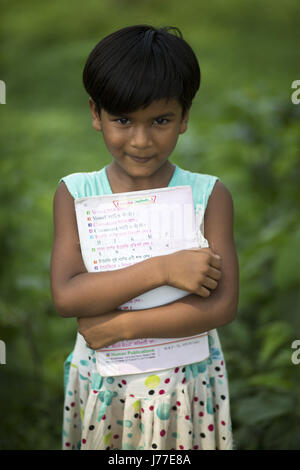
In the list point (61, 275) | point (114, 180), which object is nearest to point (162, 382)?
point (61, 275)

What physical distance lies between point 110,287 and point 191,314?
23cm

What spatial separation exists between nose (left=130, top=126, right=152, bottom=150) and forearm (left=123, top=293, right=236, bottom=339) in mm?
426

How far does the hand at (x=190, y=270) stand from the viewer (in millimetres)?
1356

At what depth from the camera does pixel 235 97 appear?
130 inches

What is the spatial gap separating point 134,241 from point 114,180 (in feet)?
0.72

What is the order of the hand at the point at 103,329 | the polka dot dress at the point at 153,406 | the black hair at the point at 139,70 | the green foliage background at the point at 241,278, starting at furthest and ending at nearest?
the green foliage background at the point at 241,278
the polka dot dress at the point at 153,406
the hand at the point at 103,329
the black hair at the point at 139,70

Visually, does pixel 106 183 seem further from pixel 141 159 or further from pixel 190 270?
pixel 190 270

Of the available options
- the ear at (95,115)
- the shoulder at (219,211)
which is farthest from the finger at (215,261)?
the ear at (95,115)

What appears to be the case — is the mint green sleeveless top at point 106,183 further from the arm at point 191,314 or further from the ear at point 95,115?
the ear at point 95,115

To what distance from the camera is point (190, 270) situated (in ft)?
4.45

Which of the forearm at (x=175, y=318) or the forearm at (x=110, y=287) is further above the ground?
the forearm at (x=110, y=287)

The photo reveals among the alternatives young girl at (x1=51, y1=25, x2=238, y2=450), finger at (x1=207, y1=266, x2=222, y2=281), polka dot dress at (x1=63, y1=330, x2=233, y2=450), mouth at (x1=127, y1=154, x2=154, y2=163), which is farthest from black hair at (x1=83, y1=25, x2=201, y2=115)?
polka dot dress at (x1=63, y1=330, x2=233, y2=450)

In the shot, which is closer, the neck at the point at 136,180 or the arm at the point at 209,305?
the arm at the point at 209,305
